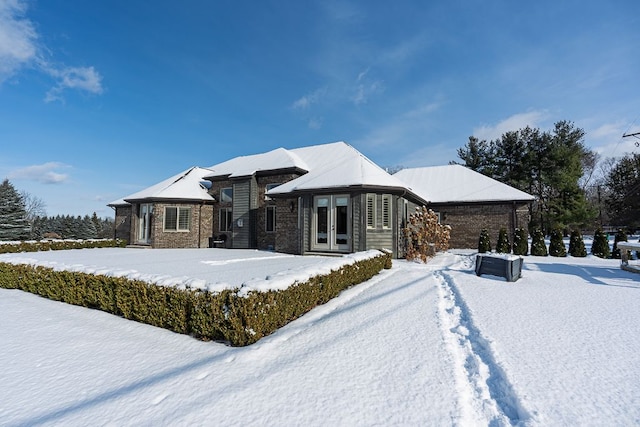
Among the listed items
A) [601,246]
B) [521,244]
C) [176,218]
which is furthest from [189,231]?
[601,246]

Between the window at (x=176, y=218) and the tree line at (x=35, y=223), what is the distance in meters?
20.7

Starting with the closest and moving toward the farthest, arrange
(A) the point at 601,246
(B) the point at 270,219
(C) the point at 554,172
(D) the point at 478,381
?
(D) the point at 478,381
(A) the point at 601,246
(B) the point at 270,219
(C) the point at 554,172

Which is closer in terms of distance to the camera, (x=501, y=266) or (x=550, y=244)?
(x=501, y=266)

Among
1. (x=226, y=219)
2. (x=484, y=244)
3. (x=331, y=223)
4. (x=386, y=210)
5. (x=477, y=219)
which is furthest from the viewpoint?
(x=226, y=219)

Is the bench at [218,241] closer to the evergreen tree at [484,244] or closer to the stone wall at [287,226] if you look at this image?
the stone wall at [287,226]

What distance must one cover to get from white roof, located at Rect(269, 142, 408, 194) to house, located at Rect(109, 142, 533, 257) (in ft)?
0.18

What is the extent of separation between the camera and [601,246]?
12.9 metres

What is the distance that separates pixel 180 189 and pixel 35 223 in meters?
37.4

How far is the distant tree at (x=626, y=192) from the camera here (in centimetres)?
2617

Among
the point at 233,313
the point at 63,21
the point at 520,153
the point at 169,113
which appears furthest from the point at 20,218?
the point at 520,153

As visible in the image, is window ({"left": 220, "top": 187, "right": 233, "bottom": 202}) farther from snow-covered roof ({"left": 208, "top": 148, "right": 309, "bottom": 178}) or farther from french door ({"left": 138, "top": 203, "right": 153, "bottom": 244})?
french door ({"left": 138, "top": 203, "right": 153, "bottom": 244})

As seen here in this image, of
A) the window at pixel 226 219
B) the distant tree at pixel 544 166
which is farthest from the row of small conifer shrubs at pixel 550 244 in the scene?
the window at pixel 226 219

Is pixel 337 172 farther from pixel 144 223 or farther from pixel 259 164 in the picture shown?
pixel 144 223

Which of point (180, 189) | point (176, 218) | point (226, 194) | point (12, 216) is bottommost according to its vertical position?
point (176, 218)
